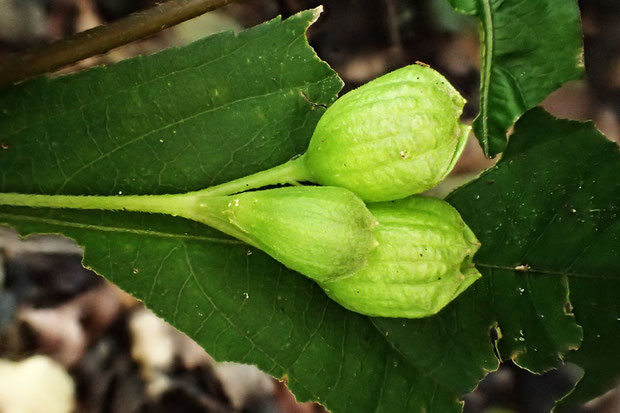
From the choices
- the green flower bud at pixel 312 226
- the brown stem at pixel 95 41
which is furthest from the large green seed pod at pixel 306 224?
the brown stem at pixel 95 41

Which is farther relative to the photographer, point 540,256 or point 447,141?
point 540,256

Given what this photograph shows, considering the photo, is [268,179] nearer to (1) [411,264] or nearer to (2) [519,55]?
(1) [411,264]

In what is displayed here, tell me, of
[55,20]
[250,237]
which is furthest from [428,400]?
[55,20]

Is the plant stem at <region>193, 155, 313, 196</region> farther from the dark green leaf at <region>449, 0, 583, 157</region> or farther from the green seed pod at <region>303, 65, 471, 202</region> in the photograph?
the dark green leaf at <region>449, 0, 583, 157</region>

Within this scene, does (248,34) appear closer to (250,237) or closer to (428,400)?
(250,237)

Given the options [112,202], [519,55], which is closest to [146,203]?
[112,202]

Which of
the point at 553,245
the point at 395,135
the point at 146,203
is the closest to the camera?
the point at 395,135

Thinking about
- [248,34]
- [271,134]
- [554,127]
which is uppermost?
[248,34]
